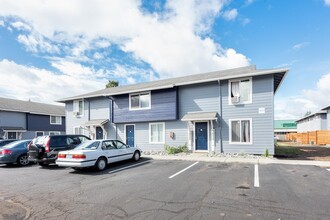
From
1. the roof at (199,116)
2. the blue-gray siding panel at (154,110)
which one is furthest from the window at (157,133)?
the roof at (199,116)

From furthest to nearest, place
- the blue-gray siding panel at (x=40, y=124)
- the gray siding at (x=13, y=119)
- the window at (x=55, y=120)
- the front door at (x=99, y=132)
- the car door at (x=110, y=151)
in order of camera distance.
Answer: the window at (x=55, y=120), the blue-gray siding panel at (x=40, y=124), the gray siding at (x=13, y=119), the front door at (x=99, y=132), the car door at (x=110, y=151)

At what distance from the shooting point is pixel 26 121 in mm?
28766

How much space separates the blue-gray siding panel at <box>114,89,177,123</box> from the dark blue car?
289 inches

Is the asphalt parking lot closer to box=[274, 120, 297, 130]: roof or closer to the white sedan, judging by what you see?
the white sedan

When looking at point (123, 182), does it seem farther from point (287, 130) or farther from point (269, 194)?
point (287, 130)

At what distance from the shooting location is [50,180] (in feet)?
27.2

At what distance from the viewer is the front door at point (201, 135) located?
15.1 meters

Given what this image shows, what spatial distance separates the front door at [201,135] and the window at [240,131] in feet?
6.05

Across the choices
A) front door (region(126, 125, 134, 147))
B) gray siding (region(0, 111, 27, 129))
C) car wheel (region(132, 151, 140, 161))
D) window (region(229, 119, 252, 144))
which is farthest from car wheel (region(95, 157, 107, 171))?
gray siding (region(0, 111, 27, 129))

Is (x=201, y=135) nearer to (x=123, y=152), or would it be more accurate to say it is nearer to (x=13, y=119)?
(x=123, y=152)

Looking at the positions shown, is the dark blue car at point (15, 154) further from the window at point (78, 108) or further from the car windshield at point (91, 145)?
the window at point (78, 108)

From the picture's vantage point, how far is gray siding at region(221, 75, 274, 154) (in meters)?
13.0

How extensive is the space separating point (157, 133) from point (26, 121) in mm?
21856

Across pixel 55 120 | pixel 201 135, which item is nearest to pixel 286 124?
pixel 201 135
